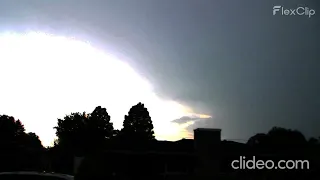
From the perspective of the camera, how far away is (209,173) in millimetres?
Answer: 34469

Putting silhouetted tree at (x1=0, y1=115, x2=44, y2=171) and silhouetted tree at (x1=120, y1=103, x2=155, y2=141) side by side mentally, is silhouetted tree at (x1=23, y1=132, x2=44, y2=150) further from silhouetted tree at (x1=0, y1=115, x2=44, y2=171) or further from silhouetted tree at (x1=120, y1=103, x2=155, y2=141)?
silhouetted tree at (x1=120, y1=103, x2=155, y2=141)

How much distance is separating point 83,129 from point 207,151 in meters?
21.8

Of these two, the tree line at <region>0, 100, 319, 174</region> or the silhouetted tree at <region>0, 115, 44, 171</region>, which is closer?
the silhouetted tree at <region>0, 115, 44, 171</region>

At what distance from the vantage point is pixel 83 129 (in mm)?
53250

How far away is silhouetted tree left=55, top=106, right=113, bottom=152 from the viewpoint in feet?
165

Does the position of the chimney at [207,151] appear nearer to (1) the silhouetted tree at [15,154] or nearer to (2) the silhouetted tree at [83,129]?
(1) the silhouetted tree at [15,154]

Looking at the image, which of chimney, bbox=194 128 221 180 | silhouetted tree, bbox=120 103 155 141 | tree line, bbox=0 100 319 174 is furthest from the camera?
silhouetted tree, bbox=120 103 155 141

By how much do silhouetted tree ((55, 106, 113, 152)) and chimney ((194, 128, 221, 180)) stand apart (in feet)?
45.0

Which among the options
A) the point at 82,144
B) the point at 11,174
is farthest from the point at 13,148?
the point at 11,174

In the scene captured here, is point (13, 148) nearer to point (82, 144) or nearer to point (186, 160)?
point (82, 144)

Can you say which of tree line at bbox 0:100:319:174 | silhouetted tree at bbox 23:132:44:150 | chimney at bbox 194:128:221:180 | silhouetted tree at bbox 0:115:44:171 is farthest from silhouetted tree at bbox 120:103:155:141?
chimney at bbox 194:128:221:180

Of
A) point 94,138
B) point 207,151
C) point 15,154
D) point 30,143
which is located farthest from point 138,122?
point 15,154

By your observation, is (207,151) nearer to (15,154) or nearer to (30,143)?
(15,154)

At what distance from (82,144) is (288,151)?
959 inches
